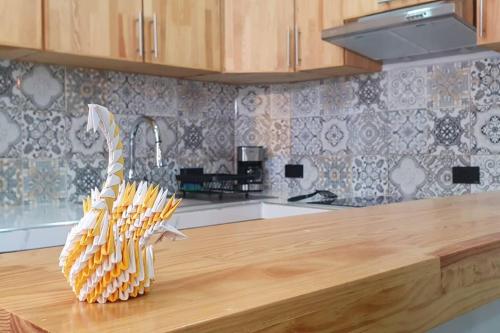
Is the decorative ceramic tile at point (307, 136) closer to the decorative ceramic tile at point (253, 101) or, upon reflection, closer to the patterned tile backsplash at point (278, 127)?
the patterned tile backsplash at point (278, 127)

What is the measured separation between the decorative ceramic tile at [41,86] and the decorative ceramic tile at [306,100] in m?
1.32

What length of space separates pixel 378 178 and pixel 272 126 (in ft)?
2.49

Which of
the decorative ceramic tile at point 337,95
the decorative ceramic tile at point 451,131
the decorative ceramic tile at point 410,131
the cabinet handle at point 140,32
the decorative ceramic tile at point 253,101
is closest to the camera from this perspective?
the cabinet handle at point 140,32

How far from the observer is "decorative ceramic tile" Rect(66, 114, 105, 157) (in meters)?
2.63

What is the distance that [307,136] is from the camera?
10.5ft

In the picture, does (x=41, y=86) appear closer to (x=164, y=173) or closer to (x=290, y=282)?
(x=164, y=173)

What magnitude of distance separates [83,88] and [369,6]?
1.39 m

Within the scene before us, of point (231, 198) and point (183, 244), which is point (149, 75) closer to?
point (231, 198)

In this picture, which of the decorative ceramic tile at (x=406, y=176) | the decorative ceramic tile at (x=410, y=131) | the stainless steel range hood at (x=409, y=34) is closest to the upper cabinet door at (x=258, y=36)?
the stainless steel range hood at (x=409, y=34)

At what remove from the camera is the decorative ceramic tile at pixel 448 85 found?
2.59 metres

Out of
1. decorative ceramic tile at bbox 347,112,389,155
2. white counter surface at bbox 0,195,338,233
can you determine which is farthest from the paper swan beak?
decorative ceramic tile at bbox 347,112,389,155

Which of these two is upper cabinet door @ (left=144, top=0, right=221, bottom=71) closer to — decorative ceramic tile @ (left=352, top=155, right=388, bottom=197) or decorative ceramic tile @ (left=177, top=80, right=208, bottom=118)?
decorative ceramic tile @ (left=177, top=80, right=208, bottom=118)

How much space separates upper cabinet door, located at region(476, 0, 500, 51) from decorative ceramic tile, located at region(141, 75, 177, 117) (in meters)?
1.59

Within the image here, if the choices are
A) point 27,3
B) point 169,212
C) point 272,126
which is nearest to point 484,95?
point 272,126
